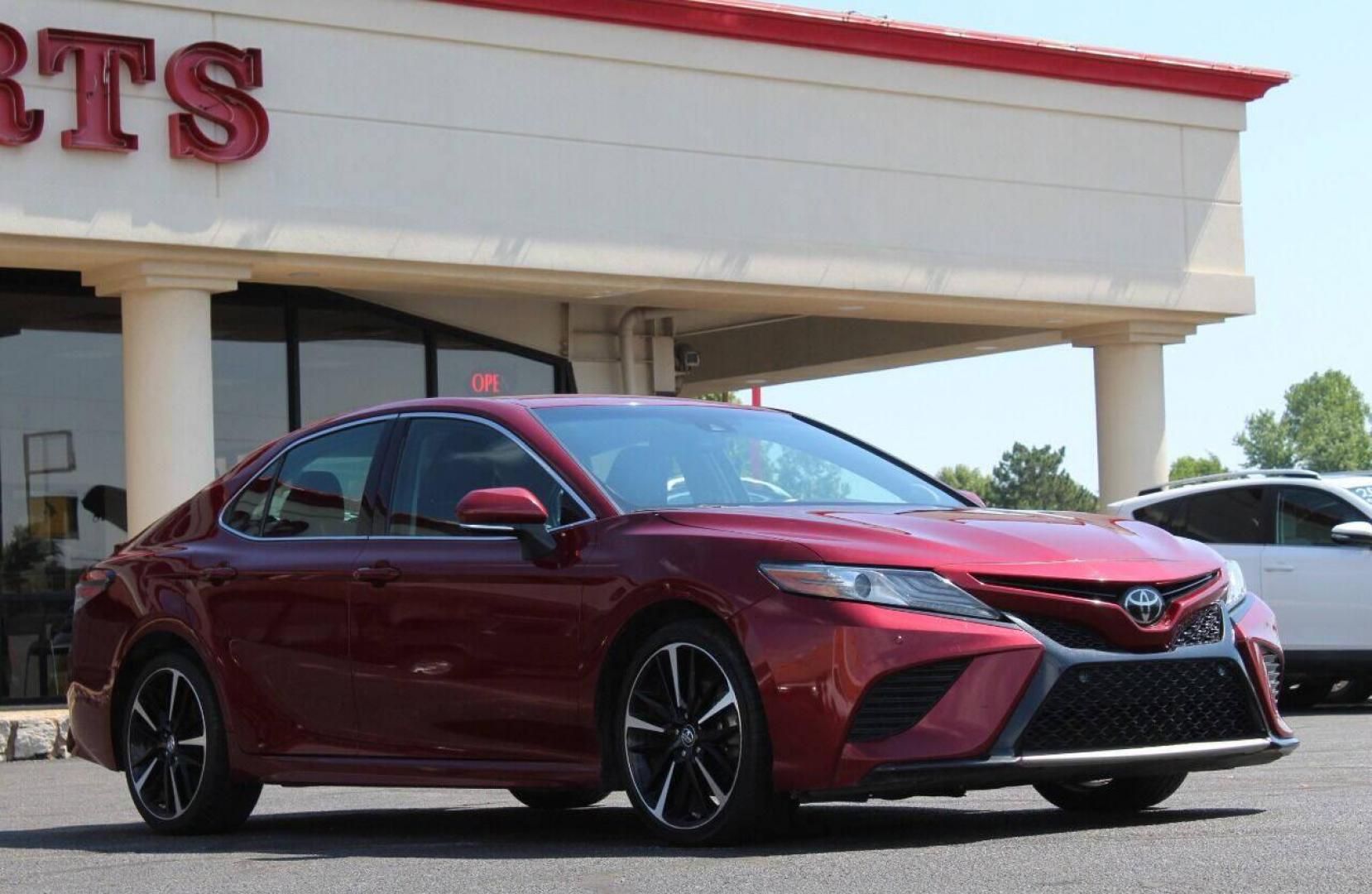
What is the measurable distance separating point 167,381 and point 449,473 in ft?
38.9

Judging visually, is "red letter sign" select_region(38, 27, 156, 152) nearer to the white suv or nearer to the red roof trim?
the red roof trim

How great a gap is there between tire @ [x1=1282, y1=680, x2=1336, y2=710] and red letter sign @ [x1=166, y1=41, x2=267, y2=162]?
9.32m

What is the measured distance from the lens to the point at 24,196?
18.3 m

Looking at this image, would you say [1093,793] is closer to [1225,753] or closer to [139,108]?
[1225,753]

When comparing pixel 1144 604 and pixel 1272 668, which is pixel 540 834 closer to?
pixel 1144 604

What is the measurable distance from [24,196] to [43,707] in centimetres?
452

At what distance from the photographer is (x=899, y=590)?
7.14 meters

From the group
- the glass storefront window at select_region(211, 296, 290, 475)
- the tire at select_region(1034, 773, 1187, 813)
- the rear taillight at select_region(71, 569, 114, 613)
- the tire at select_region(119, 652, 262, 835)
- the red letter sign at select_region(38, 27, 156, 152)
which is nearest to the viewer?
the tire at select_region(1034, 773, 1187, 813)

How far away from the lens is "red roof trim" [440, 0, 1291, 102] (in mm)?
21750

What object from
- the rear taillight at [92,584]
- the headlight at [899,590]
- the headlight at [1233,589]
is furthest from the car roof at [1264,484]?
the headlight at [899,590]

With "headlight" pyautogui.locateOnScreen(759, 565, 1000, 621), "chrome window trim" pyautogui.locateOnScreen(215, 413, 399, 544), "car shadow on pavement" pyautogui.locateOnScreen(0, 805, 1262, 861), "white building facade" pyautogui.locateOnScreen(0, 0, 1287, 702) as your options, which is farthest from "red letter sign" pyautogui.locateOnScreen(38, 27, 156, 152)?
"headlight" pyautogui.locateOnScreen(759, 565, 1000, 621)

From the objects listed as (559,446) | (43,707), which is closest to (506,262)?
(43,707)

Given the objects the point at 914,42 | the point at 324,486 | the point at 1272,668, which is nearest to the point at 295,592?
the point at 324,486

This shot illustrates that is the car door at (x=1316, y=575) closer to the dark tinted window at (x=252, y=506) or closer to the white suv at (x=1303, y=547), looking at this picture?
the white suv at (x=1303, y=547)
